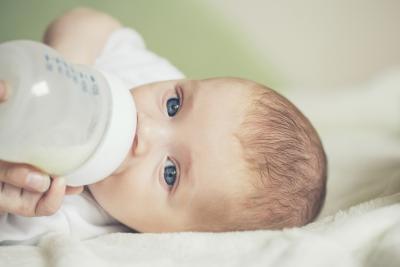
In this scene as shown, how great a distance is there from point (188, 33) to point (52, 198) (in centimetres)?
111

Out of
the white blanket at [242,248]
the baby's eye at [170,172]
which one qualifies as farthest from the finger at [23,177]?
the baby's eye at [170,172]

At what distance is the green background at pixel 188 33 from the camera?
180cm

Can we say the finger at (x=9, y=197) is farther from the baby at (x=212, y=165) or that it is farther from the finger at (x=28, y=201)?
the baby at (x=212, y=165)

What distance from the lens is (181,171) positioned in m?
0.98

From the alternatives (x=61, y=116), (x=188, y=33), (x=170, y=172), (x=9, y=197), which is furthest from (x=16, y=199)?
(x=188, y=33)

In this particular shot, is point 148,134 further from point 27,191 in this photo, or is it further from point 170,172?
point 27,191

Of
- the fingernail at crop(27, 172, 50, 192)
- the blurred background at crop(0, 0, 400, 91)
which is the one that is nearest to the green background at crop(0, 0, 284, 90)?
the blurred background at crop(0, 0, 400, 91)

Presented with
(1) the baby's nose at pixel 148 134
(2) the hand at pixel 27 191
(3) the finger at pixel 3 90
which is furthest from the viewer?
(1) the baby's nose at pixel 148 134

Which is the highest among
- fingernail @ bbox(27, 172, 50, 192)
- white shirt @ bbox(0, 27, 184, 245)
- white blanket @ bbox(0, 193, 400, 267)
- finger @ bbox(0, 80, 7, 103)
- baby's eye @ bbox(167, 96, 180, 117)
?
finger @ bbox(0, 80, 7, 103)

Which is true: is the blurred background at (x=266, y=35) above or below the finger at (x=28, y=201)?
above

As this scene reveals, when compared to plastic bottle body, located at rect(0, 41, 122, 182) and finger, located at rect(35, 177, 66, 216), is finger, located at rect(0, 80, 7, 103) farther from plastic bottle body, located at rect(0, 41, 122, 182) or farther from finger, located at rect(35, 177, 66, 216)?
finger, located at rect(35, 177, 66, 216)

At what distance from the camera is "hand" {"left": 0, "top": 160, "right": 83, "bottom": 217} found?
761mm

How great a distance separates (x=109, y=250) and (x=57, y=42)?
76 centimetres

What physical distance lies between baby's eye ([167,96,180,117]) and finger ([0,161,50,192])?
1.01 ft
